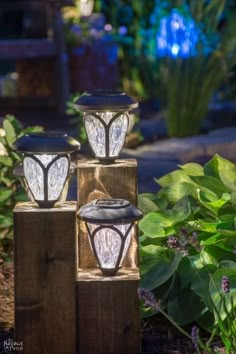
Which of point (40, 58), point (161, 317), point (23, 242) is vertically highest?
point (40, 58)

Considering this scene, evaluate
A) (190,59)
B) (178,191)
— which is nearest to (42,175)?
(178,191)

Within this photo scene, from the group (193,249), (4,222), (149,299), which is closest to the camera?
(149,299)

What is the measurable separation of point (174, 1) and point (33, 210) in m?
6.80

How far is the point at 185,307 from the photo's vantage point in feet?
11.6

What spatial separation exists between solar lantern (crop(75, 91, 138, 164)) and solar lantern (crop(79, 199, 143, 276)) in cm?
27

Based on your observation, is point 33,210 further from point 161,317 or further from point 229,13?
point 229,13

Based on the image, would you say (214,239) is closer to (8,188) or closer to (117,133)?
(117,133)

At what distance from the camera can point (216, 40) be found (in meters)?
8.86

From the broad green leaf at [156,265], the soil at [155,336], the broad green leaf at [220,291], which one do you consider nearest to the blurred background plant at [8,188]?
the soil at [155,336]

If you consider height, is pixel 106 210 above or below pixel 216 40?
below

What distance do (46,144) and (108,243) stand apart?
0.36m

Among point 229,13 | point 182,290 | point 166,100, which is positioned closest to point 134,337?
point 182,290

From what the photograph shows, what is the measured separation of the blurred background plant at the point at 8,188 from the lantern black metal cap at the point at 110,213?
3.80 ft

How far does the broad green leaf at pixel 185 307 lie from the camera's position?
3494 millimetres
